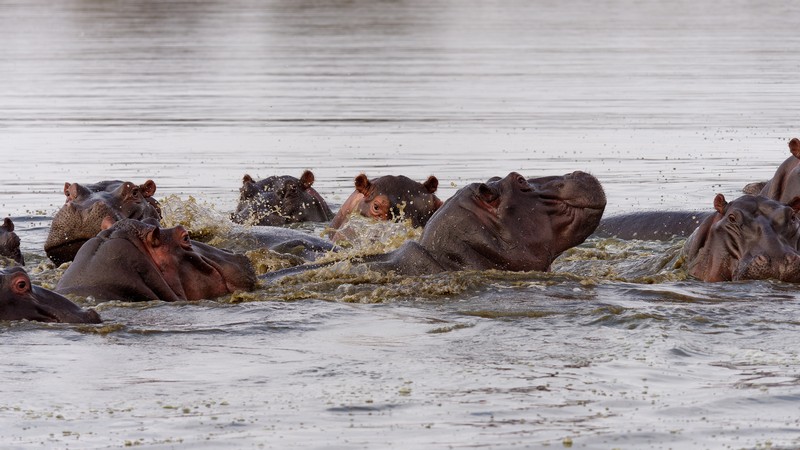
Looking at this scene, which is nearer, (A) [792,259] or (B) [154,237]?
(B) [154,237]

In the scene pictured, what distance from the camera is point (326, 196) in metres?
15.3

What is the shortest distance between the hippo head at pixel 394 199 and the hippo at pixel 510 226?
229 cm

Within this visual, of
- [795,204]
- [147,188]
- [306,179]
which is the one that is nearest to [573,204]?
[795,204]

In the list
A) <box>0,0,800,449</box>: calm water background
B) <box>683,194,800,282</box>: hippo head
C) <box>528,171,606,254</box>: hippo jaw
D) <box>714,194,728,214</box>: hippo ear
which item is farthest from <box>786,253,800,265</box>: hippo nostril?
<box>528,171,606,254</box>: hippo jaw

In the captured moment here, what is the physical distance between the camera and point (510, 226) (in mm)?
8750

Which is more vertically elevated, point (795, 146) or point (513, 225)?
point (795, 146)

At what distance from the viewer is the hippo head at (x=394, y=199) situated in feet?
36.8

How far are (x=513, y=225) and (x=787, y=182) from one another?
9.11ft

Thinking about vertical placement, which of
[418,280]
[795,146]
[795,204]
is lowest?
[418,280]

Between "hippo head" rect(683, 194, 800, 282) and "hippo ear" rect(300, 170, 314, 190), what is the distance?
4.51m

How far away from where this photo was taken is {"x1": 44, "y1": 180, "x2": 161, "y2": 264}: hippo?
998 cm

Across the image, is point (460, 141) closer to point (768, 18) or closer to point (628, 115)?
point (628, 115)

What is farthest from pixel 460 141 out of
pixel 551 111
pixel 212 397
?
pixel 212 397

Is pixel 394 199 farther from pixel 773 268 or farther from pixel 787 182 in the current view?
pixel 773 268
